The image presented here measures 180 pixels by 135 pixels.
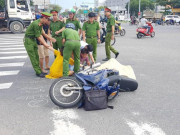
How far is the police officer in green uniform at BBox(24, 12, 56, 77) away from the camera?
602cm

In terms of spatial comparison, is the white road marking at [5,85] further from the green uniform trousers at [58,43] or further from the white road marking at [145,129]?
the white road marking at [145,129]

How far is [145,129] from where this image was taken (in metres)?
3.61

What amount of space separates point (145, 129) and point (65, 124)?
4.19 feet

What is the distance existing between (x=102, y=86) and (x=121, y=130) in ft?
3.50

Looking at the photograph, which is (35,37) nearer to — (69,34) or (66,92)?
(69,34)

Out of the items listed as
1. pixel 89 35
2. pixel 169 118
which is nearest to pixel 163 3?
pixel 89 35

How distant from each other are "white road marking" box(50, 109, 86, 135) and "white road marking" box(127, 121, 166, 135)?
79 cm

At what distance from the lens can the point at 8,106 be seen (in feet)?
15.0

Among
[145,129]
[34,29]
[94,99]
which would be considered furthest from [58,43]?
[145,129]

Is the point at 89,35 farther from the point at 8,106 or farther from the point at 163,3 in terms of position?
the point at 163,3

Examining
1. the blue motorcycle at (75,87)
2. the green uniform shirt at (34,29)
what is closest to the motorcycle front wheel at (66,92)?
the blue motorcycle at (75,87)

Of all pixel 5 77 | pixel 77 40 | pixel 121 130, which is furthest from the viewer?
pixel 5 77

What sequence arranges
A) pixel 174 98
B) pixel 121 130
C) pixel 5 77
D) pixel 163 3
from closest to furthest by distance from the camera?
pixel 121 130 → pixel 174 98 → pixel 5 77 → pixel 163 3

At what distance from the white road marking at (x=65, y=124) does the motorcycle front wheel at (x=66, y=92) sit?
0.54 ft
